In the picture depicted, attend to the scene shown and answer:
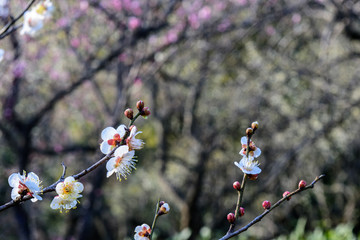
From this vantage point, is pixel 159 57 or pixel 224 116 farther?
pixel 224 116

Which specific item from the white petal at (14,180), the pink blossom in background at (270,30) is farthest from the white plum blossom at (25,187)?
the pink blossom in background at (270,30)

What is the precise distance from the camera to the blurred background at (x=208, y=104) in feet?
12.6

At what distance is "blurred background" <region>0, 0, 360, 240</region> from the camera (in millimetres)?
3840

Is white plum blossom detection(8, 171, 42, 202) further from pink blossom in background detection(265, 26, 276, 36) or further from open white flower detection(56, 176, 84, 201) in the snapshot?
pink blossom in background detection(265, 26, 276, 36)

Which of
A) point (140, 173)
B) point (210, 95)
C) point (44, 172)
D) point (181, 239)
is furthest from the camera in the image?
point (140, 173)

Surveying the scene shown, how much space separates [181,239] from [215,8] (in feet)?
8.56

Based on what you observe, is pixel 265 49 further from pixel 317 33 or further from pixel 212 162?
pixel 212 162

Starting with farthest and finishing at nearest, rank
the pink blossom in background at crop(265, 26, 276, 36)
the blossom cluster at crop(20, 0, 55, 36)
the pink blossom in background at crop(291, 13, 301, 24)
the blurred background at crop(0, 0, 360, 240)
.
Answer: the pink blossom in background at crop(265, 26, 276, 36) → the pink blossom in background at crop(291, 13, 301, 24) → the blurred background at crop(0, 0, 360, 240) → the blossom cluster at crop(20, 0, 55, 36)

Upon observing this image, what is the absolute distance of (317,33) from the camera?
520 centimetres

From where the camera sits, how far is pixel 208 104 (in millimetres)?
5301

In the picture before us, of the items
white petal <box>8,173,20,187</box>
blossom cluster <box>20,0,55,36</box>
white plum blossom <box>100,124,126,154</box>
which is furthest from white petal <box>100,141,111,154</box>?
blossom cluster <box>20,0,55,36</box>

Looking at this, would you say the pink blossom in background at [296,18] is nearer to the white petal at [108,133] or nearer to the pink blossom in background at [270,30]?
the pink blossom in background at [270,30]

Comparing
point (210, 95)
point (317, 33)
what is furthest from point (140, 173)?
point (317, 33)

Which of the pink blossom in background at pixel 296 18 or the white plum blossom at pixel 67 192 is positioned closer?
the white plum blossom at pixel 67 192
